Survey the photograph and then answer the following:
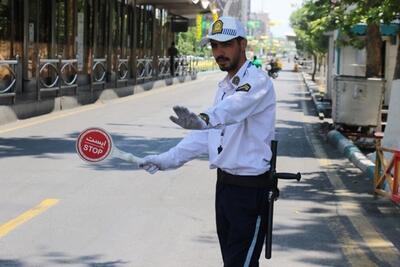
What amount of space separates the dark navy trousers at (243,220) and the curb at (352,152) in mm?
6254

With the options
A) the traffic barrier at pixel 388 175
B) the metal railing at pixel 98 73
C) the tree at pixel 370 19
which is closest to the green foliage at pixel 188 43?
the metal railing at pixel 98 73

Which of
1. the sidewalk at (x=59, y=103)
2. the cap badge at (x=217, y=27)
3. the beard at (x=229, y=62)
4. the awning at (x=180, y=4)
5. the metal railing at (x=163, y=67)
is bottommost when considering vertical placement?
the sidewalk at (x=59, y=103)

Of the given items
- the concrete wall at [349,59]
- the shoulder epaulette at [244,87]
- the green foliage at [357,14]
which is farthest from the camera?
the concrete wall at [349,59]

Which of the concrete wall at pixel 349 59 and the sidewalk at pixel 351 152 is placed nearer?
the sidewalk at pixel 351 152

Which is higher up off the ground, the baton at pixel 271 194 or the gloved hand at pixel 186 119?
the gloved hand at pixel 186 119

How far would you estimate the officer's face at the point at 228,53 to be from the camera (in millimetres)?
3348

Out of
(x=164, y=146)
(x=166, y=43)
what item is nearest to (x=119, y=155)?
(x=164, y=146)

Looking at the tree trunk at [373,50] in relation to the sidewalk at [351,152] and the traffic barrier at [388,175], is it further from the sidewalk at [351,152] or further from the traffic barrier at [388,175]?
the traffic barrier at [388,175]

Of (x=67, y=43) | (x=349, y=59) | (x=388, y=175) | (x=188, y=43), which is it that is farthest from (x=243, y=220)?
(x=188, y=43)

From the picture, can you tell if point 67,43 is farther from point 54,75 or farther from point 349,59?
point 349,59

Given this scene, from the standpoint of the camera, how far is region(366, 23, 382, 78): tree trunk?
14420mm

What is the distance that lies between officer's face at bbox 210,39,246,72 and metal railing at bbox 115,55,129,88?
20818 mm

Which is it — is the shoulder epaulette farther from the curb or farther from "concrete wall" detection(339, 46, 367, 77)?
"concrete wall" detection(339, 46, 367, 77)

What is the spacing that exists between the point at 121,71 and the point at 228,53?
24206 millimetres
